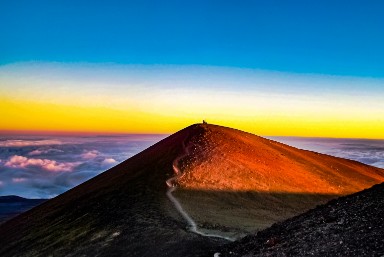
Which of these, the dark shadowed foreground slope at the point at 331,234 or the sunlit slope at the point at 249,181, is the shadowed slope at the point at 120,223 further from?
the dark shadowed foreground slope at the point at 331,234

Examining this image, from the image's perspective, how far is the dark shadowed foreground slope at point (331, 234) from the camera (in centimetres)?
2430

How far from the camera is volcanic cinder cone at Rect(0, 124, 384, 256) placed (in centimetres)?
4394

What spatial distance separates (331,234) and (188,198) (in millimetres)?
31417

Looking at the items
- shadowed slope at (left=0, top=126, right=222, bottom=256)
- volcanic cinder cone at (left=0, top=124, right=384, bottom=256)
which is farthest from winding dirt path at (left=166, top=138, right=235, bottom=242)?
shadowed slope at (left=0, top=126, right=222, bottom=256)

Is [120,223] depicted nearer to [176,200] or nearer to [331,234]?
[176,200]

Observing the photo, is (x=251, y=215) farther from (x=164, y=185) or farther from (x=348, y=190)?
(x=348, y=190)

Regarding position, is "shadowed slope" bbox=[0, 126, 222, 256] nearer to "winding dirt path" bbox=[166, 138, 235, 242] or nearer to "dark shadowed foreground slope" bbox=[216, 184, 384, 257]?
"winding dirt path" bbox=[166, 138, 235, 242]

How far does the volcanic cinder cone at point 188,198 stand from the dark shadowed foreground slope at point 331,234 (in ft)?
21.9

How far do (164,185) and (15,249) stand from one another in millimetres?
21310

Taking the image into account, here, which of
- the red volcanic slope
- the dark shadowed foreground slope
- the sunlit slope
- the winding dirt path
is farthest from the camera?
the red volcanic slope

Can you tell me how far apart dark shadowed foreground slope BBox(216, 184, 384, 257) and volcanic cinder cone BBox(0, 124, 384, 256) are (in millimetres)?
6677

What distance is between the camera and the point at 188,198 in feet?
187

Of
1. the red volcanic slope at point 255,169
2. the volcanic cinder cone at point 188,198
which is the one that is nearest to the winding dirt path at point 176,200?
the volcanic cinder cone at point 188,198

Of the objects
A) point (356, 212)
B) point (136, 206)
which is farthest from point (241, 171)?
point (356, 212)
